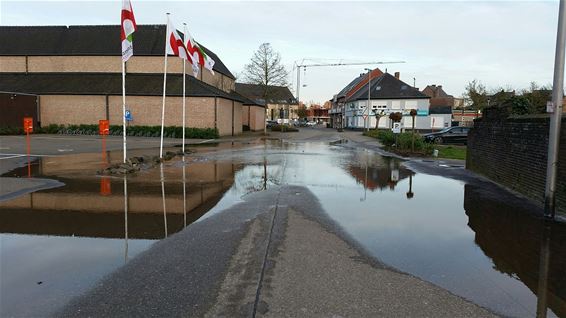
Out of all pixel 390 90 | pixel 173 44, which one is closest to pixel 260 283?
pixel 173 44

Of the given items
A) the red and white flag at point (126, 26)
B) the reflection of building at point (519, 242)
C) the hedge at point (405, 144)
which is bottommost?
the reflection of building at point (519, 242)

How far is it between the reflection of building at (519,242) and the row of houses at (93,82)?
105ft

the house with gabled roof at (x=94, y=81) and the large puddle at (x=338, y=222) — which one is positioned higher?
the house with gabled roof at (x=94, y=81)

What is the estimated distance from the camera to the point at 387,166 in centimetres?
1742

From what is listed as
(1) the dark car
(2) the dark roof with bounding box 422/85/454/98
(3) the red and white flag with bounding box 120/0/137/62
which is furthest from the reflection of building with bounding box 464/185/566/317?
(2) the dark roof with bounding box 422/85/454/98

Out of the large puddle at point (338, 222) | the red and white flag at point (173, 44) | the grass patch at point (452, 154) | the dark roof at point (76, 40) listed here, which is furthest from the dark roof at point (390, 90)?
the large puddle at point (338, 222)

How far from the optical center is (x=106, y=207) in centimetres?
865

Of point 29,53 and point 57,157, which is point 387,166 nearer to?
point 57,157

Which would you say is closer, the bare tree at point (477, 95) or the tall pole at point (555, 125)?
the tall pole at point (555, 125)

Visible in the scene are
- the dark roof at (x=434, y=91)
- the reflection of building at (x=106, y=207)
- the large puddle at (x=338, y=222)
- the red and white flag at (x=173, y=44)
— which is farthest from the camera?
the dark roof at (x=434, y=91)

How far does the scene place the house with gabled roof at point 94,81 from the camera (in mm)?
39062

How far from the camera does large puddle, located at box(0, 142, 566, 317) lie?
15.8 feet

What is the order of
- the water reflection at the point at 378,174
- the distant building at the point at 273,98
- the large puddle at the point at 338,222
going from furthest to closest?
1. the distant building at the point at 273,98
2. the water reflection at the point at 378,174
3. the large puddle at the point at 338,222

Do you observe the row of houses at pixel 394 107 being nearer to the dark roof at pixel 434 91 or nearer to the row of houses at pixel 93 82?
the row of houses at pixel 93 82
